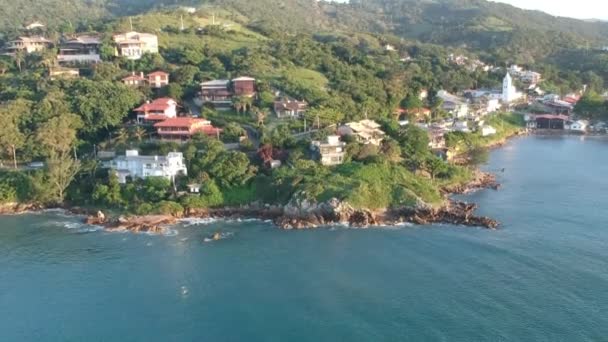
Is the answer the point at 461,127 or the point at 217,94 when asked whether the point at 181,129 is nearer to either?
the point at 217,94

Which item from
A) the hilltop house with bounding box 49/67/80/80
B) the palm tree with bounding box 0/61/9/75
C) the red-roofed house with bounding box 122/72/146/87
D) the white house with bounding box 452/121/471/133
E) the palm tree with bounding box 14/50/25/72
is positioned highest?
the palm tree with bounding box 14/50/25/72

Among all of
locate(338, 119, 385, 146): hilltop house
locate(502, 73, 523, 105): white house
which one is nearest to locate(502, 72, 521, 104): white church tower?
locate(502, 73, 523, 105): white house

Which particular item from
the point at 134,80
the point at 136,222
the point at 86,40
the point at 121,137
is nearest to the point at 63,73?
the point at 134,80

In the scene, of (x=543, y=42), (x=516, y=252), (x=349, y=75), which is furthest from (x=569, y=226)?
(x=543, y=42)

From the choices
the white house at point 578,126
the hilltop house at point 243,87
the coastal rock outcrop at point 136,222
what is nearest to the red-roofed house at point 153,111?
the hilltop house at point 243,87

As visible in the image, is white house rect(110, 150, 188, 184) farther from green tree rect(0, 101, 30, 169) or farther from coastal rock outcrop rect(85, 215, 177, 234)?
green tree rect(0, 101, 30, 169)
